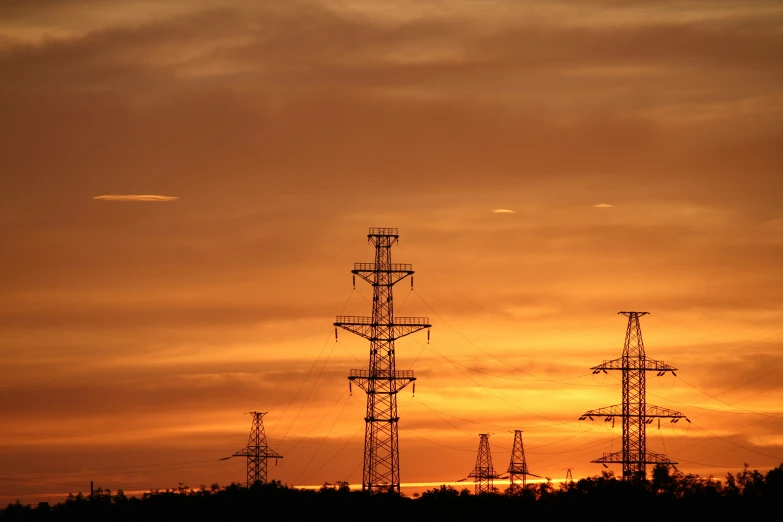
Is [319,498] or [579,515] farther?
[319,498]

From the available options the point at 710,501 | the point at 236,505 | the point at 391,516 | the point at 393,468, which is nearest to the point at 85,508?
the point at 236,505

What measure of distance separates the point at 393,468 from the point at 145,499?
160 ft

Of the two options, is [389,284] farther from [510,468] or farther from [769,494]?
[510,468]

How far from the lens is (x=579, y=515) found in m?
141

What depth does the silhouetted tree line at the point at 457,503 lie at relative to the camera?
137 metres

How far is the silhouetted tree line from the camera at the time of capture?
137375 mm

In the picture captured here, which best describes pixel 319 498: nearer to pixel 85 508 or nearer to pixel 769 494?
pixel 85 508

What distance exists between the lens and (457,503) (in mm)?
153375

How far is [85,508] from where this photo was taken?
15950 cm

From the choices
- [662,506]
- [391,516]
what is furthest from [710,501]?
[391,516]

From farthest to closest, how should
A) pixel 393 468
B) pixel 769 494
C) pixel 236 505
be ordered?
pixel 236 505, pixel 769 494, pixel 393 468

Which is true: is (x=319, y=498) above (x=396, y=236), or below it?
below

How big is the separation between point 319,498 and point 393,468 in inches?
1368

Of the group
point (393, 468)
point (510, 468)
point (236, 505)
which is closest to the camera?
point (393, 468)
